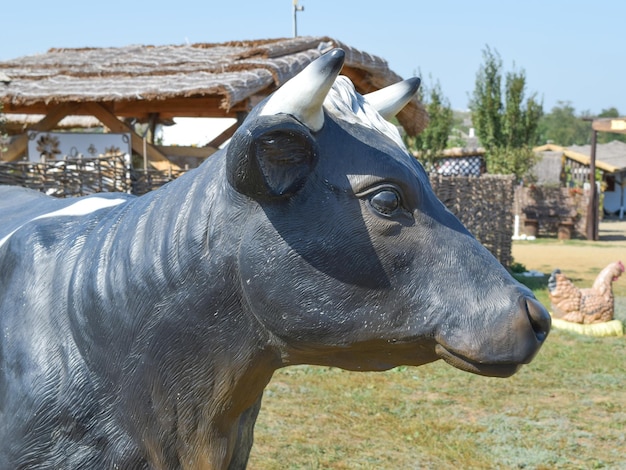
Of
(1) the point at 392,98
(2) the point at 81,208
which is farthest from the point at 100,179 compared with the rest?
(1) the point at 392,98

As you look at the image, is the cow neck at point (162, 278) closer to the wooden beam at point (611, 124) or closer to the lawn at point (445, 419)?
the lawn at point (445, 419)

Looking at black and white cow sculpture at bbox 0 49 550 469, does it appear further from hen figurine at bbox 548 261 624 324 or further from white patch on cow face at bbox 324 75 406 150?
hen figurine at bbox 548 261 624 324

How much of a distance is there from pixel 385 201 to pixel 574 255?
57.6ft

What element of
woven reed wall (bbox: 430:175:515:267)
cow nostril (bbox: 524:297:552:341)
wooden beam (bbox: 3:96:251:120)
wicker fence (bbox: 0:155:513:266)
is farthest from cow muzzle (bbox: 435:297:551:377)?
woven reed wall (bbox: 430:175:515:267)

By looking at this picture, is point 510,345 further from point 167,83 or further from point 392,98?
point 167,83

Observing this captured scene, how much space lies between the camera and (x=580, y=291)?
976cm

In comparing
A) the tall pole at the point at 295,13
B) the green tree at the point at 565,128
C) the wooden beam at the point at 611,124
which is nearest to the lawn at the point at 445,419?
the wooden beam at the point at 611,124

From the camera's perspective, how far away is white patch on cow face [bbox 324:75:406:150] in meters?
1.71

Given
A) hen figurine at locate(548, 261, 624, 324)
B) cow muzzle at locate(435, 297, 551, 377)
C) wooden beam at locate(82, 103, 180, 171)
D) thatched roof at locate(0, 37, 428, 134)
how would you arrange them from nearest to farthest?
cow muzzle at locate(435, 297, 551, 377)
thatched roof at locate(0, 37, 428, 134)
hen figurine at locate(548, 261, 624, 324)
wooden beam at locate(82, 103, 180, 171)

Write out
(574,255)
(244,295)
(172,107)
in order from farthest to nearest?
(574,255), (172,107), (244,295)

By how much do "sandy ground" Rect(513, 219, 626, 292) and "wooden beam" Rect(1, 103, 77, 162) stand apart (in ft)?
29.6

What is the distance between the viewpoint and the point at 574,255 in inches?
714

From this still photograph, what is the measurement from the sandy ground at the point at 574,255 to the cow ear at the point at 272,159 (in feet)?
41.9

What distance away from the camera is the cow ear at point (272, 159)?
1.52 m
